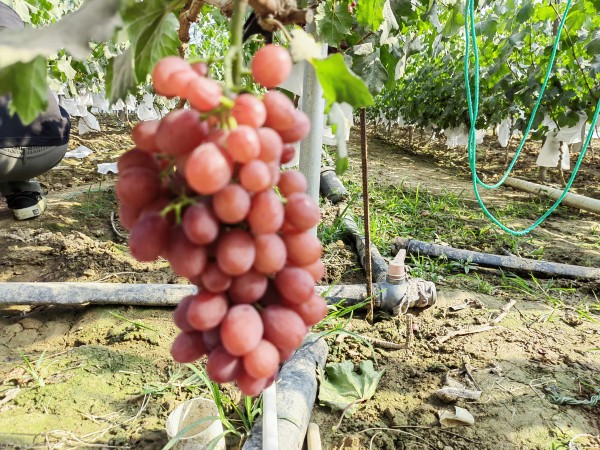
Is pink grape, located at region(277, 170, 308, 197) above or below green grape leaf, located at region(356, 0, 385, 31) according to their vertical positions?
below

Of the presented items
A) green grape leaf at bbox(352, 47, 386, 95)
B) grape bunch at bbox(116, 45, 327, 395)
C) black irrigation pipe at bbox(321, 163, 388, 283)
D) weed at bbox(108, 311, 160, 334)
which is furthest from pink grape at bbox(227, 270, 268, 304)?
black irrigation pipe at bbox(321, 163, 388, 283)

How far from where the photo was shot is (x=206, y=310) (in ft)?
2.07

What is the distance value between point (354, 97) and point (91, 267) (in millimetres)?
3053

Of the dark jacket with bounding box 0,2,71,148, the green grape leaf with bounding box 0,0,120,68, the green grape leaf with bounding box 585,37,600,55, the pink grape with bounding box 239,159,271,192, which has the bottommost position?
the dark jacket with bounding box 0,2,71,148

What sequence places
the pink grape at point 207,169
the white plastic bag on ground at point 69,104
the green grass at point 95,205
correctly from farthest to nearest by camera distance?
the white plastic bag on ground at point 69,104 → the green grass at point 95,205 → the pink grape at point 207,169

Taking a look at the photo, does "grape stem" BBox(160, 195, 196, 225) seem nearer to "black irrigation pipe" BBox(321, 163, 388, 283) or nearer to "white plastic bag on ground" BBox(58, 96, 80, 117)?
"black irrigation pipe" BBox(321, 163, 388, 283)

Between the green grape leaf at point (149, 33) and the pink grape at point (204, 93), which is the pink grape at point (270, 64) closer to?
the pink grape at point (204, 93)

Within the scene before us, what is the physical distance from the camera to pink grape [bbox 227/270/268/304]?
65 centimetres

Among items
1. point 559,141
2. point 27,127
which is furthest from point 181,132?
point 559,141

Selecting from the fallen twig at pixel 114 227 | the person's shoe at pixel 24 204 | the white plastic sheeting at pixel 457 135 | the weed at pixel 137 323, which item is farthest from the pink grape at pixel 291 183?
the white plastic sheeting at pixel 457 135

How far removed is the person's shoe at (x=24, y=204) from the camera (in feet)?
13.4

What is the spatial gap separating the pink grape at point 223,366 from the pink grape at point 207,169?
265 millimetres

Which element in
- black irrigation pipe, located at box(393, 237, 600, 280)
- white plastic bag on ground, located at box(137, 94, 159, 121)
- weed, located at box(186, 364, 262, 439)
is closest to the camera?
weed, located at box(186, 364, 262, 439)

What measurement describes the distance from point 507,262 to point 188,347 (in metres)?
3.27
